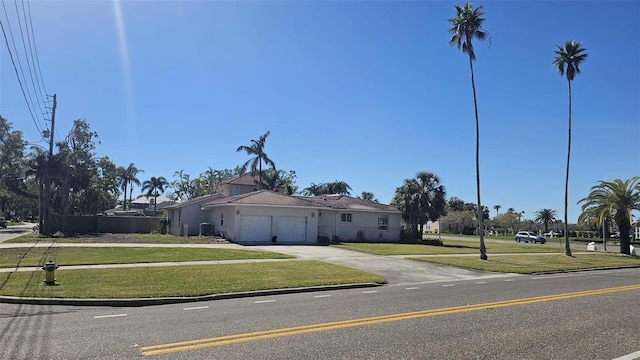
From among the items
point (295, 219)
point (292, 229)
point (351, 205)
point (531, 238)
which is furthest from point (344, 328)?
point (531, 238)

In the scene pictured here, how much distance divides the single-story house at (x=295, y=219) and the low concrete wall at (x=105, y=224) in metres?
9.94

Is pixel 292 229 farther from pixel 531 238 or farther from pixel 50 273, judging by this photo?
pixel 531 238

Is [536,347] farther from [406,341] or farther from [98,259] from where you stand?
[98,259]

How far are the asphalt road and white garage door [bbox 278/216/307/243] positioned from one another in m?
21.4

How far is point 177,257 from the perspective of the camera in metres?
19.6

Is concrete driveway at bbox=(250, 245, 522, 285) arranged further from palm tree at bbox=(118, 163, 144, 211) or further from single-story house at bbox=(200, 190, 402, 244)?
palm tree at bbox=(118, 163, 144, 211)

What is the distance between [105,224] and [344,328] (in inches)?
1615

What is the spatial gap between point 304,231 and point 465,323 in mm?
26274

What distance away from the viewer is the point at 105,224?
140 ft

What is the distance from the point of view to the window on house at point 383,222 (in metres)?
40.5

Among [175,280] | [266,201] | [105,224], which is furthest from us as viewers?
[105,224]

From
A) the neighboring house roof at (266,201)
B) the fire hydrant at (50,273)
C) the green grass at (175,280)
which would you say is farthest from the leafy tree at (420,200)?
the fire hydrant at (50,273)

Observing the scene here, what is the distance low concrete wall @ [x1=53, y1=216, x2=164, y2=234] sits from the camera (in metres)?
39.2

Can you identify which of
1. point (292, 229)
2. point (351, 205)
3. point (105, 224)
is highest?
point (351, 205)
